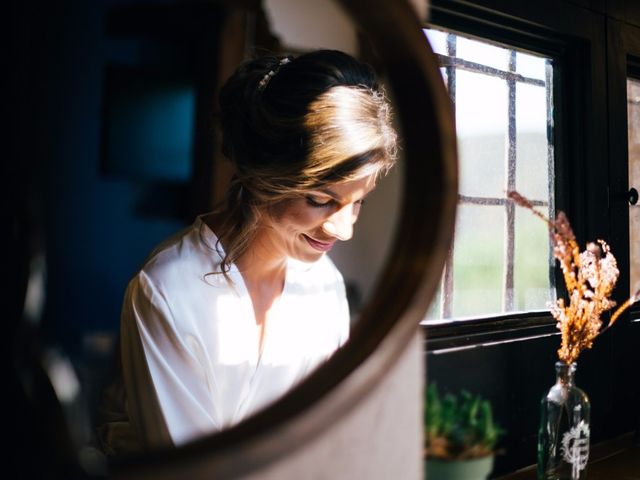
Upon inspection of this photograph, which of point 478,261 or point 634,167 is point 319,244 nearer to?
point 478,261

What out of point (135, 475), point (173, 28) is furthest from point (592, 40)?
point (135, 475)

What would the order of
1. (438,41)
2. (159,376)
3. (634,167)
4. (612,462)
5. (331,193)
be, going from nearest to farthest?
(159,376)
(331,193)
(438,41)
(612,462)
(634,167)

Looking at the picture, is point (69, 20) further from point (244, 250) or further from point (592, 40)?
point (592, 40)

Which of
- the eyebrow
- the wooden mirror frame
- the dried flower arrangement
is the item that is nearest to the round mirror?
the wooden mirror frame

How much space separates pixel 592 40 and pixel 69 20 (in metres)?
0.74

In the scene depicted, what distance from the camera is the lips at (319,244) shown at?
2.54 ft

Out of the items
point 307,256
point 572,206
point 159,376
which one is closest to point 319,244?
point 307,256

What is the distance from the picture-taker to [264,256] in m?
0.76

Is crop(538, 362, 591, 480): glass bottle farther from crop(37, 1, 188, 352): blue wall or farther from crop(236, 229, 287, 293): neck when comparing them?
crop(37, 1, 188, 352): blue wall

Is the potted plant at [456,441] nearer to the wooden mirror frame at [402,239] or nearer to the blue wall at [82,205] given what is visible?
the wooden mirror frame at [402,239]

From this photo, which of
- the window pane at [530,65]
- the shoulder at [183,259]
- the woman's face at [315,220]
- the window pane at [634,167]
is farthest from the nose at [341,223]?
the window pane at [634,167]

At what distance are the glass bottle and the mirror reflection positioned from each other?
0.99 feet

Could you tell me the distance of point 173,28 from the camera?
0.82 metres

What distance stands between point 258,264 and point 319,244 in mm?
71
